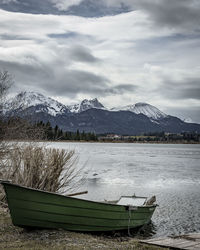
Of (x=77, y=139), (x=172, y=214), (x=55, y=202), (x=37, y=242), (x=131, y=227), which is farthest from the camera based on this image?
(x=77, y=139)

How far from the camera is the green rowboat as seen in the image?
Answer: 978 centimetres

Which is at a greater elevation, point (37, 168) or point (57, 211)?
point (37, 168)

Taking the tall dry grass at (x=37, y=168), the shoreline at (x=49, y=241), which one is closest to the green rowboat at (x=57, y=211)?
the shoreline at (x=49, y=241)

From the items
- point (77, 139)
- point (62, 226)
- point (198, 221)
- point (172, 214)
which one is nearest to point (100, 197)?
point (172, 214)

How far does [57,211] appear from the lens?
1029 cm

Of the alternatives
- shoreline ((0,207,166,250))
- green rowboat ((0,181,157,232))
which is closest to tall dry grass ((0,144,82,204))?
shoreline ((0,207,166,250))

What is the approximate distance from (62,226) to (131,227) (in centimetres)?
407

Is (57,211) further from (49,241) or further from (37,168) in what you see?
(37,168)

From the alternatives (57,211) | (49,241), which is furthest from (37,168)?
(49,241)

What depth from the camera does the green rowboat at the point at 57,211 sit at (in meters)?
9.78

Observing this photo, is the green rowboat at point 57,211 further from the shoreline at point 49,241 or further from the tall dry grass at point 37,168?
the tall dry grass at point 37,168

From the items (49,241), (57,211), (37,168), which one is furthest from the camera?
(37,168)

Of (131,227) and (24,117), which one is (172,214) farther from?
(24,117)

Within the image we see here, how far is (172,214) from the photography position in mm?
18359
